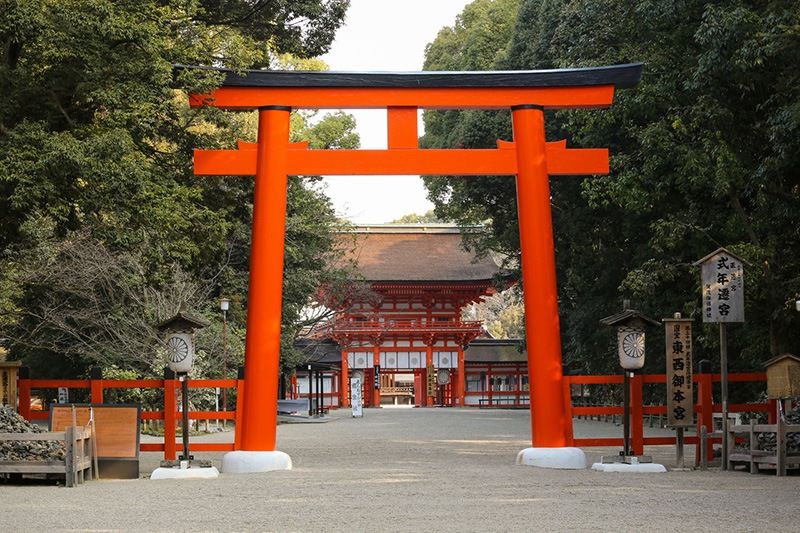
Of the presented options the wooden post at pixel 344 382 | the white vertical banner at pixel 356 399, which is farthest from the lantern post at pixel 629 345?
the wooden post at pixel 344 382

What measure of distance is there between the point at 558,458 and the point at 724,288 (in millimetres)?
2636

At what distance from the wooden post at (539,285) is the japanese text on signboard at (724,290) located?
172cm

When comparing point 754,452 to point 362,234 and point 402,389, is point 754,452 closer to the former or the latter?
point 362,234

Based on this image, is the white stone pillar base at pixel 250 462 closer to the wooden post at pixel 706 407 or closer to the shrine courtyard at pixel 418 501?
the shrine courtyard at pixel 418 501

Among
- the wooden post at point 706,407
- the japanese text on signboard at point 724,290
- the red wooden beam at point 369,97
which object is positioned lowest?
the wooden post at point 706,407

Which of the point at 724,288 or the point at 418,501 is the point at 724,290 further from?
the point at 418,501

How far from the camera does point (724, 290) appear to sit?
12836mm

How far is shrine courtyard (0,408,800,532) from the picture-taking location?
315 inches

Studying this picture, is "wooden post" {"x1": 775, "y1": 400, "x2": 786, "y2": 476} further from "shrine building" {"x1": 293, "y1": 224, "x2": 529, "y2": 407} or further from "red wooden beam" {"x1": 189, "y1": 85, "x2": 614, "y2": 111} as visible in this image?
"shrine building" {"x1": 293, "y1": 224, "x2": 529, "y2": 407}

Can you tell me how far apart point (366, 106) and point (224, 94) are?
5.50 ft

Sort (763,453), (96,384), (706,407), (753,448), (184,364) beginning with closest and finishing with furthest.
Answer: (763,453) → (753,448) → (184,364) → (96,384) → (706,407)

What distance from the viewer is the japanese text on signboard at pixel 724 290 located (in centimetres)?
1277

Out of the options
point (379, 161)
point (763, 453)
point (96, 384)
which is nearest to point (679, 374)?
point (763, 453)

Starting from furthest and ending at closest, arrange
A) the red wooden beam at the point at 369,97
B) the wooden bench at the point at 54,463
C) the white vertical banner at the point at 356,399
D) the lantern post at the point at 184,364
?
the white vertical banner at the point at 356,399 < the red wooden beam at the point at 369,97 < the lantern post at the point at 184,364 < the wooden bench at the point at 54,463
